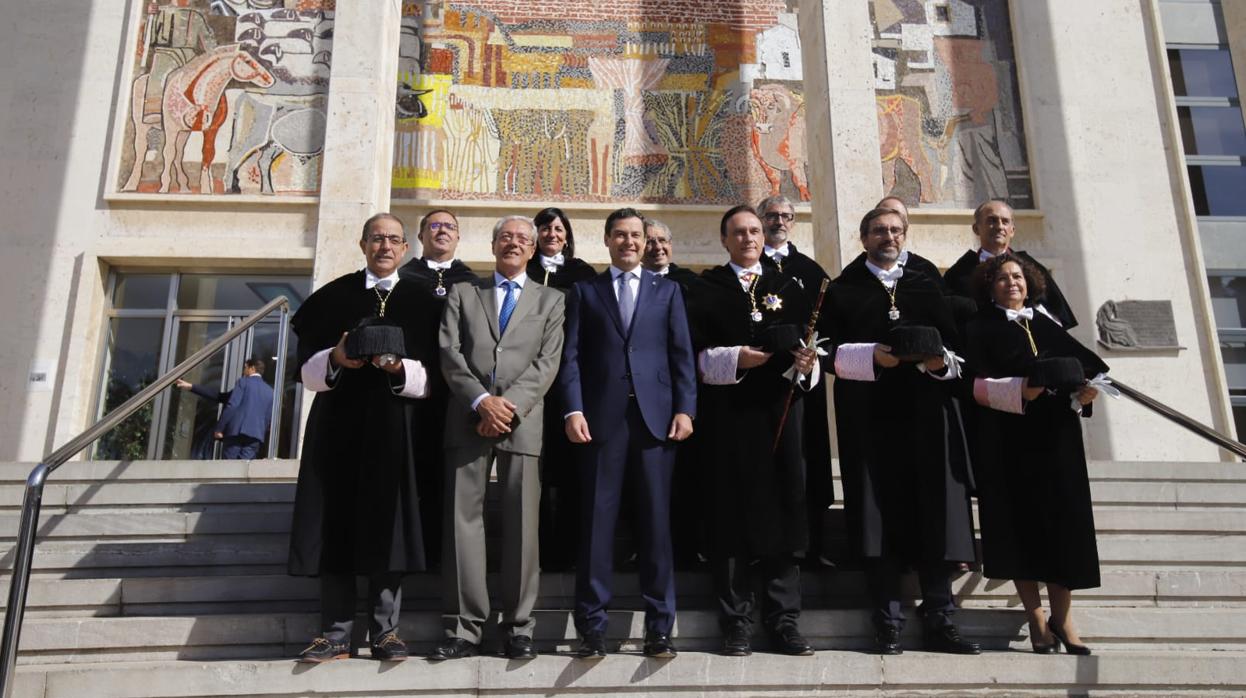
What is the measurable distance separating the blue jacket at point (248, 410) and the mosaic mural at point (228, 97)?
2312mm

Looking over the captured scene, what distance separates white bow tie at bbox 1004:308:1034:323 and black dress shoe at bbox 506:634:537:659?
281cm

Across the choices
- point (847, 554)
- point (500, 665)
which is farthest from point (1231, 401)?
point (500, 665)

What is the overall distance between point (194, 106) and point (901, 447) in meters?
9.14

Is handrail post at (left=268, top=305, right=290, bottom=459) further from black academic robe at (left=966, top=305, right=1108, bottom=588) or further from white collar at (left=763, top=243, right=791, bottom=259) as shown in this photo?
black academic robe at (left=966, top=305, right=1108, bottom=588)

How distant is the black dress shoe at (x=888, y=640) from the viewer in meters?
4.20

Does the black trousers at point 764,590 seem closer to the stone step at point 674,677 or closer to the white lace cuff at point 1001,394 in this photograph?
the stone step at point 674,677

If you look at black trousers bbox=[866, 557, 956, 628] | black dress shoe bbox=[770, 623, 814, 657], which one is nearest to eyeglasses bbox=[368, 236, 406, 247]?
black dress shoe bbox=[770, 623, 814, 657]

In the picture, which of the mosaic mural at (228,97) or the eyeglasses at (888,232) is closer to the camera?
the eyeglasses at (888,232)

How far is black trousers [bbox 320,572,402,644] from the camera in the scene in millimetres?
4125

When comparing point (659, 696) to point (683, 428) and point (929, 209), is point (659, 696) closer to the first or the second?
point (683, 428)

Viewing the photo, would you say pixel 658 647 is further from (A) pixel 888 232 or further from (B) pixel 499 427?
(A) pixel 888 232

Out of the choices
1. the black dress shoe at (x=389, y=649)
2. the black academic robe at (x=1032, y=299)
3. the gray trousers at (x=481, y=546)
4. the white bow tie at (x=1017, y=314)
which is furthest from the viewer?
the black academic robe at (x=1032, y=299)

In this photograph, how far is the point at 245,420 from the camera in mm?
9367

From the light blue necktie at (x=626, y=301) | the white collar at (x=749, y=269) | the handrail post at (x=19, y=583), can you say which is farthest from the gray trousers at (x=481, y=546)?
the handrail post at (x=19, y=583)
